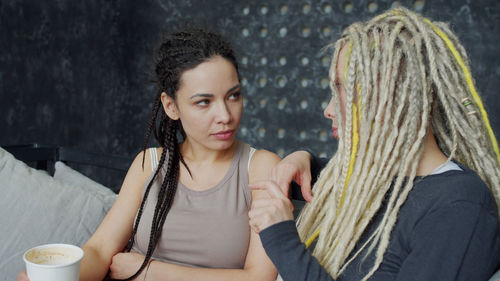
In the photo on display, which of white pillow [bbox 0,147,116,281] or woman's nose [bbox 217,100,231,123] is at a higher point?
woman's nose [bbox 217,100,231,123]

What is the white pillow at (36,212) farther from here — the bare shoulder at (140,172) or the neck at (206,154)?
the neck at (206,154)

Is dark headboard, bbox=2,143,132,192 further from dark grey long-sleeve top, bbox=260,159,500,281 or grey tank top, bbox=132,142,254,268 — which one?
dark grey long-sleeve top, bbox=260,159,500,281

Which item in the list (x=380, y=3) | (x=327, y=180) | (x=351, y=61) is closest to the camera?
(x=351, y=61)

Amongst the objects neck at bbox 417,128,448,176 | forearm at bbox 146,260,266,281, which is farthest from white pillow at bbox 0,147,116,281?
neck at bbox 417,128,448,176

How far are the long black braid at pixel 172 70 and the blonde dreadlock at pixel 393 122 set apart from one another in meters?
0.46

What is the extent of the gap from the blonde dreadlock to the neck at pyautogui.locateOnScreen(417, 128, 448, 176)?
1.0 inches

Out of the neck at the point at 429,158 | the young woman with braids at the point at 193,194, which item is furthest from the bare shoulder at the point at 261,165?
the neck at the point at 429,158

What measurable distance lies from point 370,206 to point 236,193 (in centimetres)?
47

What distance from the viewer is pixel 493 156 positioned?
898 mm

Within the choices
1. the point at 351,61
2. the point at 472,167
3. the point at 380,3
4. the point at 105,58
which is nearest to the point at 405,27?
the point at 351,61

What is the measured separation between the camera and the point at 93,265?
1.23m

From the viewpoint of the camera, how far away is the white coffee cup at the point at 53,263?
2.51 feet

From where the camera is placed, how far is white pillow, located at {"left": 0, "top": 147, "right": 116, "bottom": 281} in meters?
1.40

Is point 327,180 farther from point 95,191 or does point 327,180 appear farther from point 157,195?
point 95,191
